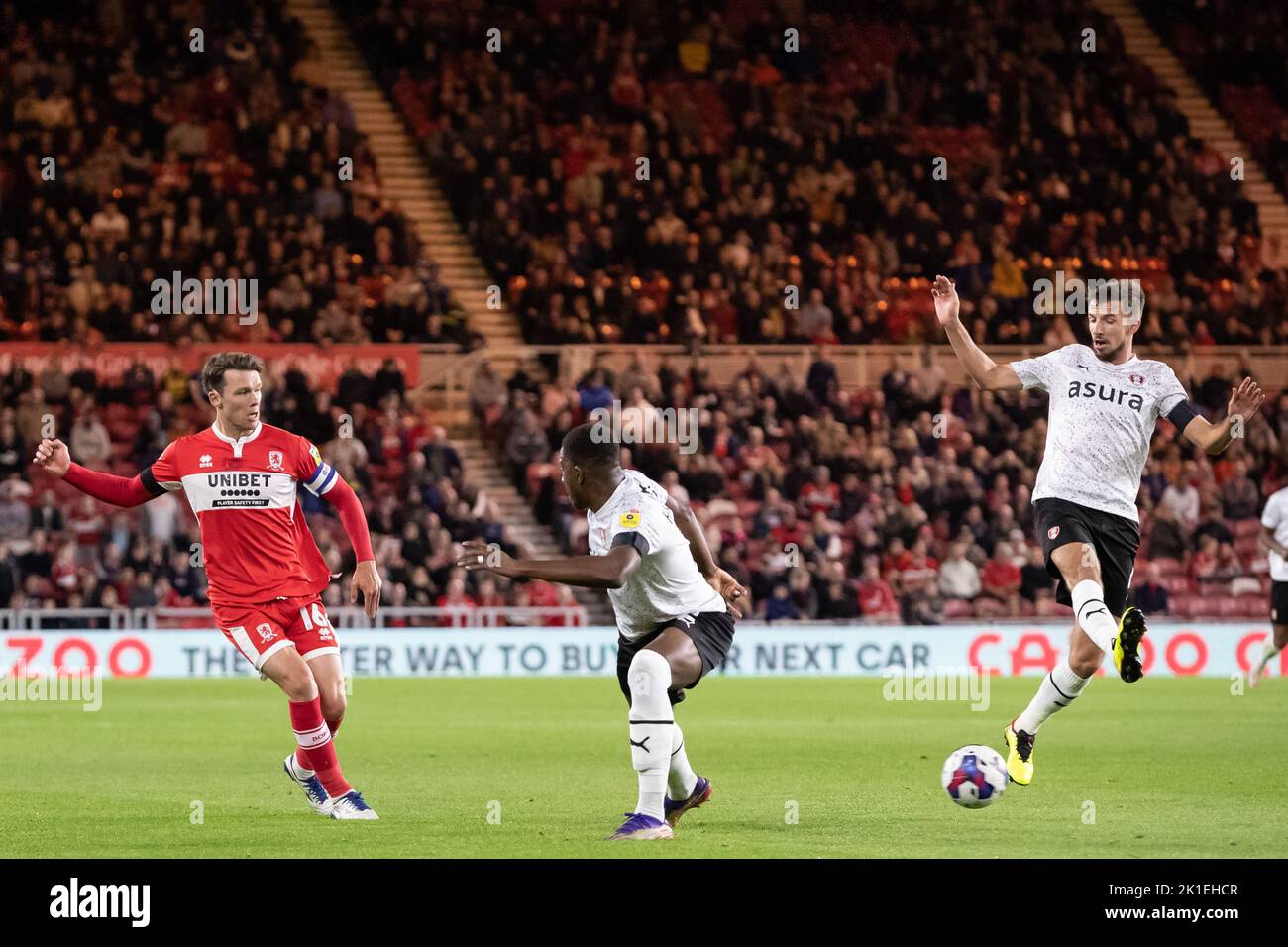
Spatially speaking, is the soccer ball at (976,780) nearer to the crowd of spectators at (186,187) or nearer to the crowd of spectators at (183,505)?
the crowd of spectators at (183,505)

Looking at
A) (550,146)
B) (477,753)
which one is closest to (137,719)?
(477,753)

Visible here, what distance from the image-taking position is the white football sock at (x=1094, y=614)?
970 centimetres

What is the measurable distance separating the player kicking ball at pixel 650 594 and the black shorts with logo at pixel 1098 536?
178 centimetres

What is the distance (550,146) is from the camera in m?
30.2

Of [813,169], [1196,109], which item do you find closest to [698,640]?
[813,169]

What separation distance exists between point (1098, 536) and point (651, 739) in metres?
2.86

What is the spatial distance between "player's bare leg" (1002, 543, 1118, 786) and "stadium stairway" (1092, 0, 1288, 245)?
23.2 metres

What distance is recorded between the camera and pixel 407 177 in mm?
31094

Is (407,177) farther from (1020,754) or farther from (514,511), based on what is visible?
(1020,754)

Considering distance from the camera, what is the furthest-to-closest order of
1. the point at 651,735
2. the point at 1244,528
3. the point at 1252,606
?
the point at 1244,528 → the point at 1252,606 → the point at 651,735

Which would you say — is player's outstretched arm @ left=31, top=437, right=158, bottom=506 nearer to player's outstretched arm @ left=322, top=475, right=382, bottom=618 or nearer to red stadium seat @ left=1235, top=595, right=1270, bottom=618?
player's outstretched arm @ left=322, top=475, right=382, bottom=618

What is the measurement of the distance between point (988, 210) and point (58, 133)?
13350 mm

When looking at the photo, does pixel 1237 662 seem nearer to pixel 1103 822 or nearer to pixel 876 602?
pixel 876 602

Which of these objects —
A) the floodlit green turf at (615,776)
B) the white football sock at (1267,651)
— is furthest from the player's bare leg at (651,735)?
the white football sock at (1267,651)
